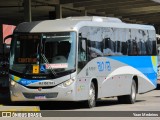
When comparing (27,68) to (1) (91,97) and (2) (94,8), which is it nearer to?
(1) (91,97)

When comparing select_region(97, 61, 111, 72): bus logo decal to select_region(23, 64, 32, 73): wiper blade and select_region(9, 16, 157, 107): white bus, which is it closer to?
select_region(9, 16, 157, 107): white bus

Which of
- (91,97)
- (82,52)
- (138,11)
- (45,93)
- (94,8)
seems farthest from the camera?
(138,11)

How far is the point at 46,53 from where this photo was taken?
18.2 meters

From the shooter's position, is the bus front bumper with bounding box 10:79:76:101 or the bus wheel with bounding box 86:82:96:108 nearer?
the bus front bumper with bounding box 10:79:76:101

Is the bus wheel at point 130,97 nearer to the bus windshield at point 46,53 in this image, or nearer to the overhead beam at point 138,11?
the bus windshield at point 46,53

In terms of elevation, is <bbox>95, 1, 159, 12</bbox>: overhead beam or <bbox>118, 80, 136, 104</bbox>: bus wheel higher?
<bbox>95, 1, 159, 12</bbox>: overhead beam

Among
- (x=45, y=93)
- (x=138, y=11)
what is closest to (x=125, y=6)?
(x=138, y=11)

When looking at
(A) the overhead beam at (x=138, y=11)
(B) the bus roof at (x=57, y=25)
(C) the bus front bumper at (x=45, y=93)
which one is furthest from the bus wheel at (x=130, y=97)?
(A) the overhead beam at (x=138, y=11)

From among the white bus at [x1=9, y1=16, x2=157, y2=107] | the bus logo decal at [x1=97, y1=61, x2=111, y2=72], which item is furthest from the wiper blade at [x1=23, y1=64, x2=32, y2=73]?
the bus logo decal at [x1=97, y1=61, x2=111, y2=72]

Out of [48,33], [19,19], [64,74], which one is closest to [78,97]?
[64,74]

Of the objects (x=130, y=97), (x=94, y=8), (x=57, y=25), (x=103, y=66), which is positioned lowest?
(x=130, y=97)

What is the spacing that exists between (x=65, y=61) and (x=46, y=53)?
0.69m

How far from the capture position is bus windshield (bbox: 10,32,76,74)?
18.0 m

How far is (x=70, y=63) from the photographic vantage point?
1797 cm
